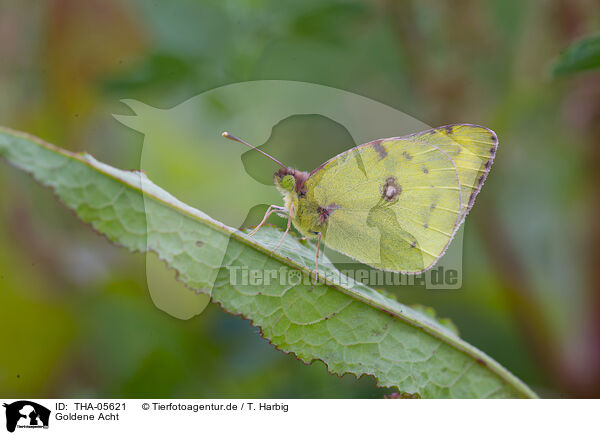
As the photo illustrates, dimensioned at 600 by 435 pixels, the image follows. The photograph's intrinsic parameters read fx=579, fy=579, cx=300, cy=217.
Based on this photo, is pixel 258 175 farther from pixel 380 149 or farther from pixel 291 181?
pixel 380 149

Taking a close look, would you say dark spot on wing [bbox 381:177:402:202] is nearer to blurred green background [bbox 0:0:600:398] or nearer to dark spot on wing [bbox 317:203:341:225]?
dark spot on wing [bbox 317:203:341:225]

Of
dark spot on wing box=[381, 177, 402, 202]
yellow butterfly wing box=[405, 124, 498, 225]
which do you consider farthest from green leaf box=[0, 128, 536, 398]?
yellow butterfly wing box=[405, 124, 498, 225]

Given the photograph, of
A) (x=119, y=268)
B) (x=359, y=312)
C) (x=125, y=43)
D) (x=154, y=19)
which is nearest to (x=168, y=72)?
(x=154, y=19)

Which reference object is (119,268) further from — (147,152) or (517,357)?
(517,357)
